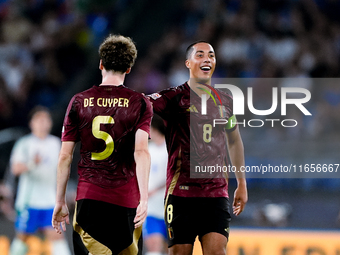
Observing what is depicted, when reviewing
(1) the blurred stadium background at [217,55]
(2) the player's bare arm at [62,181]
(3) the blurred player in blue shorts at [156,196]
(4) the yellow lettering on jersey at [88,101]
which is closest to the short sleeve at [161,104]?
(4) the yellow lettering on jersey at [88,101]

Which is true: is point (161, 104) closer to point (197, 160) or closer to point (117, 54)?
point (197, 160)

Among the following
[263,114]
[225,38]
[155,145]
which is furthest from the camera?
[225,38]

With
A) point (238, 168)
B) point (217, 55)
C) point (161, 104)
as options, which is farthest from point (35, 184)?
point (217, 55)

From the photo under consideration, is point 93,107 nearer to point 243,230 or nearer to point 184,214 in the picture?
point 184,214

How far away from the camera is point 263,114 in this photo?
924cm

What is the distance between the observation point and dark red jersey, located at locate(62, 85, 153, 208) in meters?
3.80

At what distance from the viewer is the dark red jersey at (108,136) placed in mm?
3801

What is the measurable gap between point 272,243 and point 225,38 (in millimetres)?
5411

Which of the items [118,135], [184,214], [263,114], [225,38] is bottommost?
[184,214]

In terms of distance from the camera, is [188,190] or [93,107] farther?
[188,190]

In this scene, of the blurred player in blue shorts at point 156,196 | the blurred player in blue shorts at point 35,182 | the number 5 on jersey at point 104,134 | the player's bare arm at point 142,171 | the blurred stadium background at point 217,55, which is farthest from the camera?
the blurred stadium background at point 217,55

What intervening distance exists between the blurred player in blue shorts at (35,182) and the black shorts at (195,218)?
288cm

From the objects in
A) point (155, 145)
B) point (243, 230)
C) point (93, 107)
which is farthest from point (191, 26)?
point (93, 107)

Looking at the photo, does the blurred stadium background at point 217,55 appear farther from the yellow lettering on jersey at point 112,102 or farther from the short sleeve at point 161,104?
the yellow lettering on jersey at point 112,102
